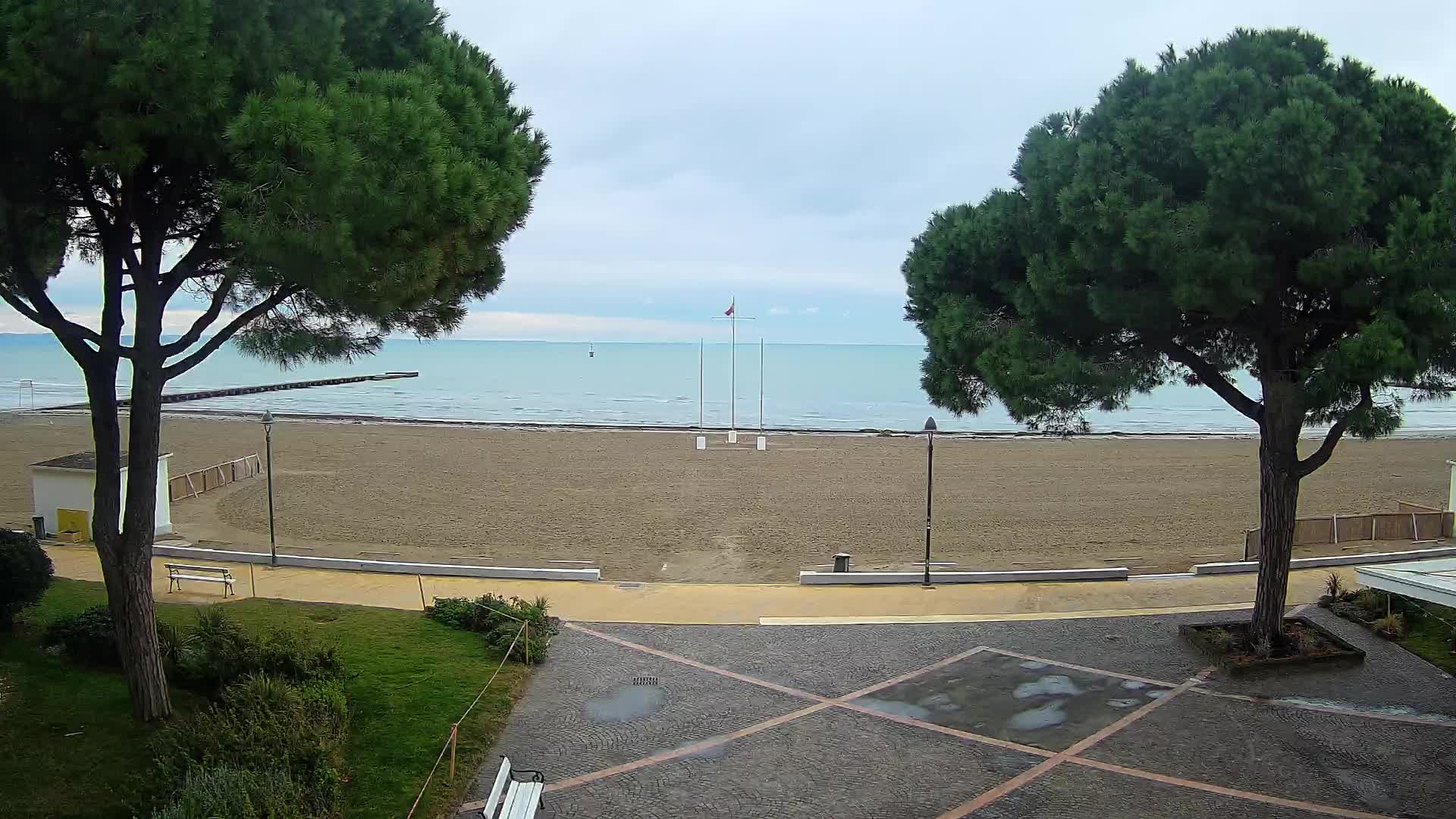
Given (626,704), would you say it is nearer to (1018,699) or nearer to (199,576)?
(1018,699)

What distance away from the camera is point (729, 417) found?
65.4 m

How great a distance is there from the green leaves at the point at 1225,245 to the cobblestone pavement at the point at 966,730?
10.5 feet

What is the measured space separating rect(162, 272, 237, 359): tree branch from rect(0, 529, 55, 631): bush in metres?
3.81

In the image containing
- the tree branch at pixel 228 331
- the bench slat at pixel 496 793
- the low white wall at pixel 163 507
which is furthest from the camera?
the low white wall at pixel 163 507

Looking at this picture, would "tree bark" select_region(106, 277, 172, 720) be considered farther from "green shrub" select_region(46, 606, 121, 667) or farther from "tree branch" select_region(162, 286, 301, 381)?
"green shrub" select_region(46, 606, 121, 667)

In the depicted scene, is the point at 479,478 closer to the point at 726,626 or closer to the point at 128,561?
the point at 726,626

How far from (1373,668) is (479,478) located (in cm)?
2631

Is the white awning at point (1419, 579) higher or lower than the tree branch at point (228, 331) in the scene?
lower

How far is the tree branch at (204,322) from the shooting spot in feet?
25.9

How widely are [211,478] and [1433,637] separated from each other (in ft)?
100.0

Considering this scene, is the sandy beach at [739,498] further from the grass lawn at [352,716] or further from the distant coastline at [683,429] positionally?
the grass lawn at [352,716]

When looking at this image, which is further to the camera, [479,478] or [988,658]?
[479,478]

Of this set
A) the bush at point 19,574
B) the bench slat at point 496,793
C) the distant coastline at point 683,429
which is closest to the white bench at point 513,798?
the bench slat at point 496,793

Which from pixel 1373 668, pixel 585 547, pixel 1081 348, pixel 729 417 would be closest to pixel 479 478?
pixel 585 547
